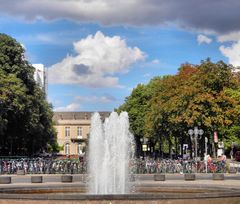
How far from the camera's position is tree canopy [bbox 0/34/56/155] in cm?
6919

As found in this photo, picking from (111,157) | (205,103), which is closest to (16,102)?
(205,103)

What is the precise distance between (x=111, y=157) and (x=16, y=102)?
40.4m

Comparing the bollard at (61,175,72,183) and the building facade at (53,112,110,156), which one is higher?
the building facade at (53,112,110,156)

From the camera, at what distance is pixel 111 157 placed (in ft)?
99.7

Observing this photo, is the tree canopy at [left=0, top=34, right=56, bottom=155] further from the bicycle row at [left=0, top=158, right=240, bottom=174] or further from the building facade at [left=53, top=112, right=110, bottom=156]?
the building facade at [left=53, top=112, right=110, bottom=156]

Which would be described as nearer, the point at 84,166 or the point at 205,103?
the point at 84,166

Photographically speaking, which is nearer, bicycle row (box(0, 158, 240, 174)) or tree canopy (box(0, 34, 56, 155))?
bicycle row (box(0, 158, 240, 174))

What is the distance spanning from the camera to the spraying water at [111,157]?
2861 centimetres

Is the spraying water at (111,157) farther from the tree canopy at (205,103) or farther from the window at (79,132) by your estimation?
the window at (79,132)

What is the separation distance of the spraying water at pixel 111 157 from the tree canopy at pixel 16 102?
34794mm

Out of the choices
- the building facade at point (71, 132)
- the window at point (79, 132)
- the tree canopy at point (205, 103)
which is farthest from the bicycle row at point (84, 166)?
the window at point (79, 132)

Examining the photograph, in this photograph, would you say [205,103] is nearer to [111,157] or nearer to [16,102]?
[16,102]

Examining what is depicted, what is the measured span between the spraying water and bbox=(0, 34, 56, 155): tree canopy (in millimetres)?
34794

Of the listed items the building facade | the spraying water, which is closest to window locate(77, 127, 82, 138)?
the building facade
